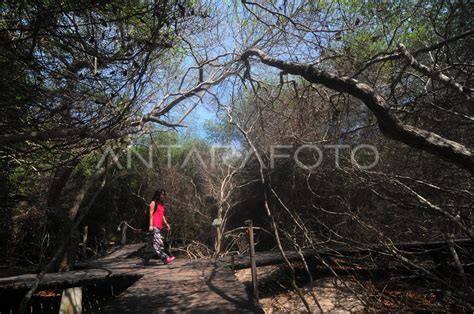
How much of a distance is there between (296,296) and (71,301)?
454cm


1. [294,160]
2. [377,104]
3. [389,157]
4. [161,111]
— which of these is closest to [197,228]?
[294,160]

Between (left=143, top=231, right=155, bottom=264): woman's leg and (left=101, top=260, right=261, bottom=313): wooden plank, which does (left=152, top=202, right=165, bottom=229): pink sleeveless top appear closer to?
(left=143, top=231, right=155, bottom=264): woman's leg

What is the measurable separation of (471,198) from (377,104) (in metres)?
1.83

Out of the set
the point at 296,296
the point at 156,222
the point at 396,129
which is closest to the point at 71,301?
the point at 156,222

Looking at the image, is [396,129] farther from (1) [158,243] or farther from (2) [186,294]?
(1) [158,243]

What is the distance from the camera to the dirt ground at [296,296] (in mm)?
6786

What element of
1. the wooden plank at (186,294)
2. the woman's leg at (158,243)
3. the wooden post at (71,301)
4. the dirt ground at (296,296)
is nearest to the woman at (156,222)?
the woman's leg at (158,243)

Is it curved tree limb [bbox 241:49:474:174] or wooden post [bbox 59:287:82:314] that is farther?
wooden post [bbox 59:287:82:314]

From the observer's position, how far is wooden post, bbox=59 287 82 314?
6824 millimetres

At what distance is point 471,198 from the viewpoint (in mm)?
4008

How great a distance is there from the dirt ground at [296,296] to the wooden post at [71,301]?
338 cm

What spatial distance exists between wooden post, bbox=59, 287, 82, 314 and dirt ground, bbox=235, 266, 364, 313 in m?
3.38

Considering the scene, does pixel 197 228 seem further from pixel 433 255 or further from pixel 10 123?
pixel 10 123

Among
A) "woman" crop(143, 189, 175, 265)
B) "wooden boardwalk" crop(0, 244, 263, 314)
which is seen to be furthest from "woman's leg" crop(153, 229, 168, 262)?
"wooden boardwalk" crop(0, 244, 263, 314)
